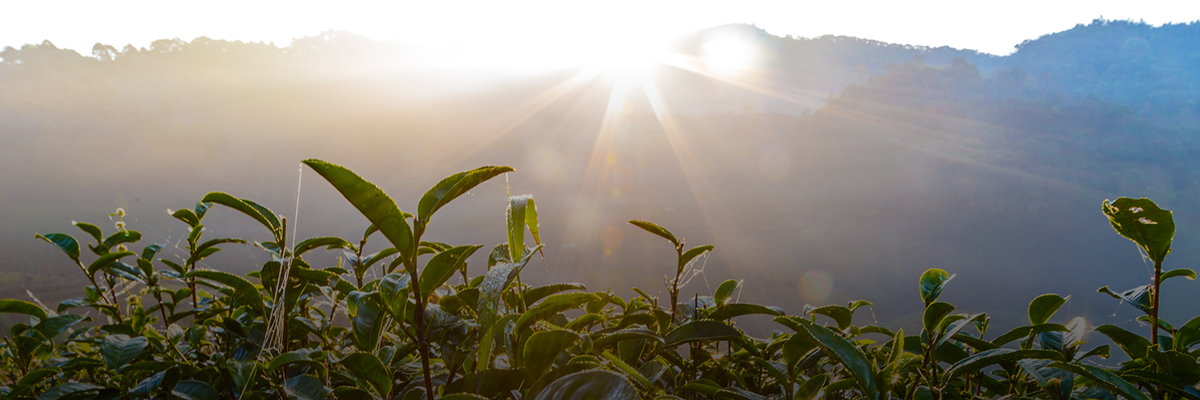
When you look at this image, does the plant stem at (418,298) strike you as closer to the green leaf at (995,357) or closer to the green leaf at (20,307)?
the green leaf at (995,357)

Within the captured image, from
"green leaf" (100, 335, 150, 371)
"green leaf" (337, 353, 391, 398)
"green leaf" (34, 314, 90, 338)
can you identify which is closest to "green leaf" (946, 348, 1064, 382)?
"green leaf" (337, 353, 391, 398)

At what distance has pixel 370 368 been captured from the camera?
→ 1.38 ft

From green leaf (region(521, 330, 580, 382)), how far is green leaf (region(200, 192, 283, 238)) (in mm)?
354

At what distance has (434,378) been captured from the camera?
1.85 ft

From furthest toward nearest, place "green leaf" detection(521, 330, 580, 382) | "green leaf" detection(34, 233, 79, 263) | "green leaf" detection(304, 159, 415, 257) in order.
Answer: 1. "green leaf" detection(34, 233, 79, 263)
2. "green leaf" detection(521, 330, 580, 382)
3. "green leaf" detection(304, 159, 415, 257)

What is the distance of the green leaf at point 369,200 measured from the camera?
0.29 m

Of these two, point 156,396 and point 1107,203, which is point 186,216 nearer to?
point 156,396

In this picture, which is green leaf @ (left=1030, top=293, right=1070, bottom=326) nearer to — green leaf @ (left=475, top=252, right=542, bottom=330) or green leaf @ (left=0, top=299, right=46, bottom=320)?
green leaf @ (left=475, top=252, right=542, bottom=330)

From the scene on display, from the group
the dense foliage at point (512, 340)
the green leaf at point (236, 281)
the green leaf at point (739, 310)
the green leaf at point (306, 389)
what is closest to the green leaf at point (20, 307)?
the dense foliage at point (512, 340)

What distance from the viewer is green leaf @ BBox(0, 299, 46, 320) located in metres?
0.69

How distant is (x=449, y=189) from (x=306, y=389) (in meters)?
0.34

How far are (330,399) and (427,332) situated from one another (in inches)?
10.0

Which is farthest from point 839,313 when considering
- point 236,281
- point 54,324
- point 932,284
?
point 54,324

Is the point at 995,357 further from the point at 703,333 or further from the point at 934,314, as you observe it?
the point at 703,333
